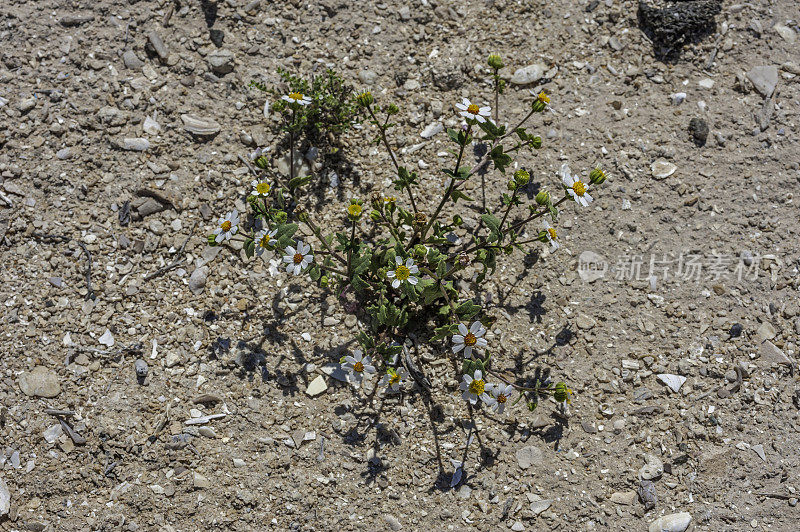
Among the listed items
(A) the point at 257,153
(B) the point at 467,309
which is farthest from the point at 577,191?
(A) the point at 257,153

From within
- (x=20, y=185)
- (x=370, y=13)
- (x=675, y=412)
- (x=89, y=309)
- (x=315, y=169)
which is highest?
(x=370, y=13)

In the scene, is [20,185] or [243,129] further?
[243,129]

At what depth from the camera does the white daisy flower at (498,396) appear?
3146mm

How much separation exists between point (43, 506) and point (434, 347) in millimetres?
2488

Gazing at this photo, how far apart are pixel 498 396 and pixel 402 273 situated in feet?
3.03

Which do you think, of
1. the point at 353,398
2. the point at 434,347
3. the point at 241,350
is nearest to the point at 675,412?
the point at 434,347

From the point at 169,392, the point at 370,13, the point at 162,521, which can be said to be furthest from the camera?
the point at 370,13

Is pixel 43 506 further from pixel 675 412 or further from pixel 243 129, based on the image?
pixel 675 412

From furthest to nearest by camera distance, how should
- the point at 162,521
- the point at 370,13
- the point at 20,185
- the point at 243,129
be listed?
1. the point at 370,13
2. the point at 243,129
3. the point at 20,185
4. the point at 162,521

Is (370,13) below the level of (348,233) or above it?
above

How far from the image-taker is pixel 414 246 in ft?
11.8

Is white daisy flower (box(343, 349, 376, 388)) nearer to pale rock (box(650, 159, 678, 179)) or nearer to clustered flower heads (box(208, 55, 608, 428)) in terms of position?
clustered flower heads (box(208, 55, 608, 428))

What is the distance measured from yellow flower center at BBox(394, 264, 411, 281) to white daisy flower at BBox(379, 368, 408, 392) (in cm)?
58

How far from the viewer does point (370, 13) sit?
425 centimetres
